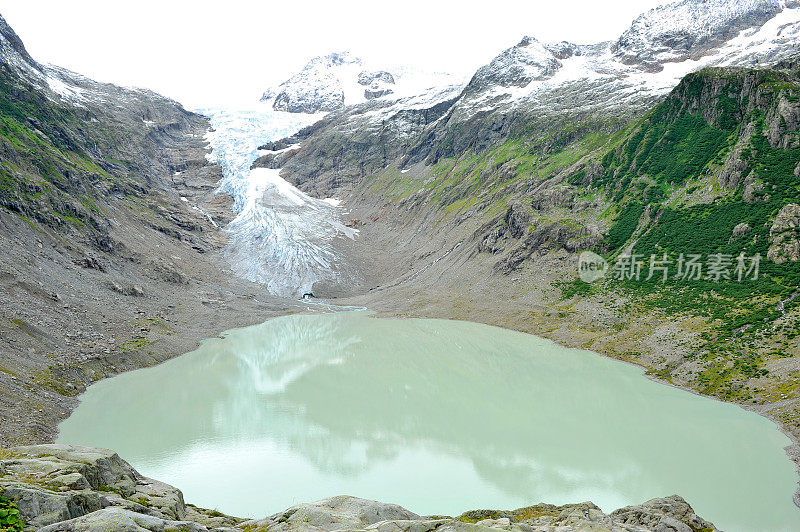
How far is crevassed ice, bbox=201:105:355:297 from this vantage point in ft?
381

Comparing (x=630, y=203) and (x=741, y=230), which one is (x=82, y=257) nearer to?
(x=630, y=203)

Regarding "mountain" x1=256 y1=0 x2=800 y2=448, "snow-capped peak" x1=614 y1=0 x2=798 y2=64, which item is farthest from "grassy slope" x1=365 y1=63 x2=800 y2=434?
"snow-capped peak" x1=614 y1=0 x2=798 y2=64

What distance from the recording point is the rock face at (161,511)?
11094 millimetres

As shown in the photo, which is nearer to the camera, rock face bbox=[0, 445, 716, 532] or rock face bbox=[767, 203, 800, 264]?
rock face bbox=[0, 445, 716, 532]

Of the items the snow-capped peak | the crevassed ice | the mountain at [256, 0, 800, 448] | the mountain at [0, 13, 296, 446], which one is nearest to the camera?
→ the mountain at [0, 13, 296, 446]

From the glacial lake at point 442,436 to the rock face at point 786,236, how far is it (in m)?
21.3

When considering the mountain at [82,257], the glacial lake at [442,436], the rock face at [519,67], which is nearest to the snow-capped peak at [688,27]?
the rock face at [519,67]

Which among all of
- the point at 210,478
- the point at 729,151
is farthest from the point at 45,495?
the point at 729,151

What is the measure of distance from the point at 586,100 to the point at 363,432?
131m

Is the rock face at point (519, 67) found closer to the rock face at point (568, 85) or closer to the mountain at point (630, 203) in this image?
the rock face at point (568, 85)

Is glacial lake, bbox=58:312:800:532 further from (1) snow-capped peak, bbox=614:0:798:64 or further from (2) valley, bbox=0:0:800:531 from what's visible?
(1) snow-capped peak, bbox=614:0:798:64

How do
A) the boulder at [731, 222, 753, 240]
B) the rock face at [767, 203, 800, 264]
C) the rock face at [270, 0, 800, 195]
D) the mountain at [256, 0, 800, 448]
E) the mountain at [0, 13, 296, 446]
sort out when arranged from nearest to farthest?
the mountain at [0, 13, 296, 446] → the mountain at [256, 0, 800, 448] → the rock face at [767, 203, 800, 264] → the boulder at [731, 222, 753, 240] → the rock face at [270, 0, 800, 195]

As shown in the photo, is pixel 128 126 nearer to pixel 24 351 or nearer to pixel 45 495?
pixel 24 351

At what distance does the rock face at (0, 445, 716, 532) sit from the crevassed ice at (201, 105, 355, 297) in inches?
3755
